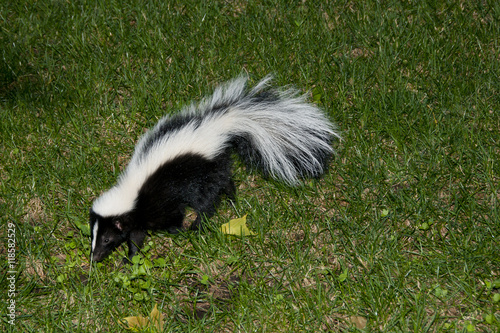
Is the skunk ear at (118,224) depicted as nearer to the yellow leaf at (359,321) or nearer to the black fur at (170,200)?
the black fur at (170,200)

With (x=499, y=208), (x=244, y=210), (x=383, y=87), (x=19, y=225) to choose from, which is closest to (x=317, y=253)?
(x=244, y=210)

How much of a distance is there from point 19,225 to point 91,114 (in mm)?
1129

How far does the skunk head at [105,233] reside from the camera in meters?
3.45

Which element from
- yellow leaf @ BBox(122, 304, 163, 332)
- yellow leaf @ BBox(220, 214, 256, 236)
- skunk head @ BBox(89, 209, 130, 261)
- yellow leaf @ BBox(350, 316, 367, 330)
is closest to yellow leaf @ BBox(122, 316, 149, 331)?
yellow leaf @ BBox(122, 304, 163, 332)

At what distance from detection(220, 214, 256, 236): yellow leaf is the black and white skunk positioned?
17 cm

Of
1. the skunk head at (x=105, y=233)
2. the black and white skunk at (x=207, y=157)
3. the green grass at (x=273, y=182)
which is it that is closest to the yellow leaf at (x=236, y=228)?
the green grass at (x=273, y=182)

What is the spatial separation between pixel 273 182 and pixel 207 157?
1.66 ft

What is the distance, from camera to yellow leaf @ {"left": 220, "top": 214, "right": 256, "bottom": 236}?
3537mm

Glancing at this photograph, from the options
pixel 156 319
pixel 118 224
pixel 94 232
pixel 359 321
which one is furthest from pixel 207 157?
pixel 359 321

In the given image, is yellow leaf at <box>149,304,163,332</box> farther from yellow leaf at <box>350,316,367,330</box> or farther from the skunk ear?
yellow leaf at <box>350,316,367,330</box>

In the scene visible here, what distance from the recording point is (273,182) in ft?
12.6

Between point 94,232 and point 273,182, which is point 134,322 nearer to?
point 94,232

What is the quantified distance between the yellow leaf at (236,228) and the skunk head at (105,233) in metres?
0.64

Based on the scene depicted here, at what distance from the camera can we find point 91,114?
445 cm
